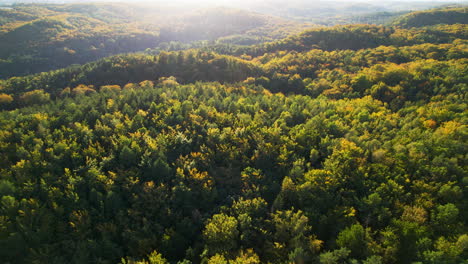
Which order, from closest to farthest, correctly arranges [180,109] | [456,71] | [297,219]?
1. [297,219]
2. [180,109]
3. [456,71]

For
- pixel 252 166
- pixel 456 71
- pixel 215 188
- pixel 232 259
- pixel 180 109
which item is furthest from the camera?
pixel 456 71

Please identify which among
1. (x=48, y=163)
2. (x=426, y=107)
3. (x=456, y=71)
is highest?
(x=456, y=71)

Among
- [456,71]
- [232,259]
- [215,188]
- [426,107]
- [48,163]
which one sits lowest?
[232,259]

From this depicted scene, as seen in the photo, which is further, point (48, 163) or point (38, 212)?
point (48, 163)

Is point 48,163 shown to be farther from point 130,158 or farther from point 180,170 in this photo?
point 180,170

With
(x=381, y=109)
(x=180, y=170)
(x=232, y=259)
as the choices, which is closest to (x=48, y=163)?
(x=180, y=170)

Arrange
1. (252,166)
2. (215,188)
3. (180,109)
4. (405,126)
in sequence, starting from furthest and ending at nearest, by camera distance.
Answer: (180,109), (405,126), (252,166), (215,188)

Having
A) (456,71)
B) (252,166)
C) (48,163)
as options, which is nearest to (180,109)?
(252,166)

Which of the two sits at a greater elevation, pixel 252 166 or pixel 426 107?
pixel 426 107

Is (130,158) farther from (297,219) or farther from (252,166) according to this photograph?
(297,219)
